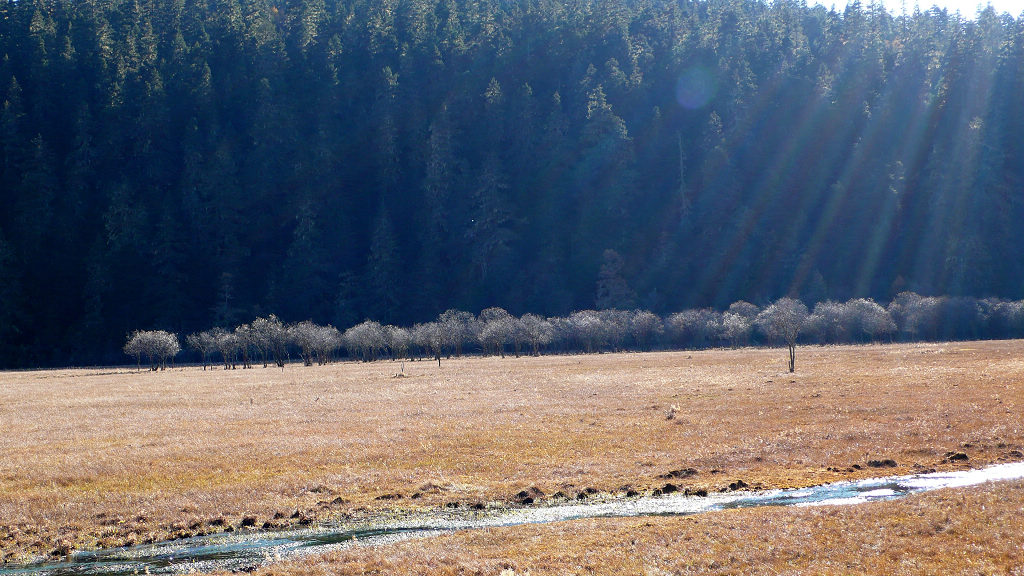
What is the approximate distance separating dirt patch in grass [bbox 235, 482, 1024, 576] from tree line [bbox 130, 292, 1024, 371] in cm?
9650

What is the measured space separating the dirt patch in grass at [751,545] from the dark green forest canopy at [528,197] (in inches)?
5607

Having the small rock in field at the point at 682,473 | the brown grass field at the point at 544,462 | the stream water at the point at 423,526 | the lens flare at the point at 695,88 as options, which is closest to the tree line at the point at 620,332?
the brown grass field at the point at 544,462

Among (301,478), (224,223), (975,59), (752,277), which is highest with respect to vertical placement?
(975,59)

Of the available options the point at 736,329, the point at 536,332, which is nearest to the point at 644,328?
the point at 736,329

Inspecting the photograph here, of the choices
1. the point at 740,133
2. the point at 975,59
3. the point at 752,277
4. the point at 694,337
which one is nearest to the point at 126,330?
the point at 694,337

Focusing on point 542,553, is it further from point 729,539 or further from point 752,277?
point 752,277

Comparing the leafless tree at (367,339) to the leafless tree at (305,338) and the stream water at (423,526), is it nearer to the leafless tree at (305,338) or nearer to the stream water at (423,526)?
the leafless tree at (305,338)

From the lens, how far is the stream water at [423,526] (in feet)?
63.2

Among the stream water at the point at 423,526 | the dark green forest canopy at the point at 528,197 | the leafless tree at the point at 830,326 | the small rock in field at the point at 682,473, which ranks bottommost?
the stream water at the point at 423,526

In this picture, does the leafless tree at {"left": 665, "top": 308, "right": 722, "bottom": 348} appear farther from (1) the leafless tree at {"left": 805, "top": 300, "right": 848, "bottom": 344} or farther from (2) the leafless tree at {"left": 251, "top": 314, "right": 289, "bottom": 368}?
(2) the leafless tree at {"left": 251, "top": 314, "right": 289, "bottom": 368}

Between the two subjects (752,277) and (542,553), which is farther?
(752,277)

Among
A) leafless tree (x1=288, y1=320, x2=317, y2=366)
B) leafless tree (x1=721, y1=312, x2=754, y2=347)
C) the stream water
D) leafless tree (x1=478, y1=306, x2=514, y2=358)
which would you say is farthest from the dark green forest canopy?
the stream water

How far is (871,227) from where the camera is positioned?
6531 inches

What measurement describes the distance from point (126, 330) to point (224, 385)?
346 ft
